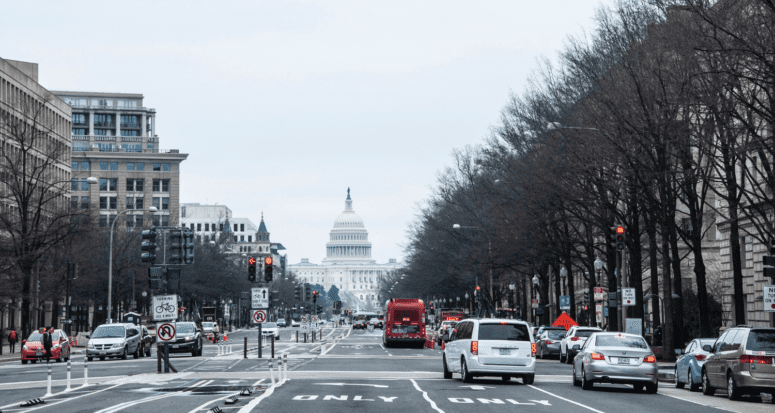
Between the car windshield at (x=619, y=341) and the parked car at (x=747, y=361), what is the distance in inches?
90.4

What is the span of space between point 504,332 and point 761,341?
717cm

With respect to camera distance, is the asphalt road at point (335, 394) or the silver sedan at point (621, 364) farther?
the silver sedan at point (621, 364)

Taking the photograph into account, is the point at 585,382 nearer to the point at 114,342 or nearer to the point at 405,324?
the point at 114,342

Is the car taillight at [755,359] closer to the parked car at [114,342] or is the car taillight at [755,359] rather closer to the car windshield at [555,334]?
the car windshield at [555,334]

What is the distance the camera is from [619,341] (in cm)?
2802

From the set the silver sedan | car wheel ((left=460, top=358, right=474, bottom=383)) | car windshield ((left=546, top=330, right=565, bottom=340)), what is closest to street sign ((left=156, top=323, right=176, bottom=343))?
car wheel ((left=460, top=358, right=474, bottom=383))

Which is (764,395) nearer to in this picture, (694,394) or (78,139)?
(694,394)

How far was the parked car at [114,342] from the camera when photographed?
161ft

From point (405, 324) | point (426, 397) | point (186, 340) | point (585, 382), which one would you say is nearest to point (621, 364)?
point (585, 382)

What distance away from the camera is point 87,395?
24.9 meters

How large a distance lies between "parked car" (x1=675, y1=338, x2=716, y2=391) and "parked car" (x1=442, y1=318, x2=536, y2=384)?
13.8ft

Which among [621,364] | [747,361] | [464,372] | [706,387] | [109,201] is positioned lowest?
[706,387]

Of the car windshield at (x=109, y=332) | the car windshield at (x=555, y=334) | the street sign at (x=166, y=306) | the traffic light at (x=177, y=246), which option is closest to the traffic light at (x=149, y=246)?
the traffic light at (x=177, y=246)

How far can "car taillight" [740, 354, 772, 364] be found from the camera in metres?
24.4
